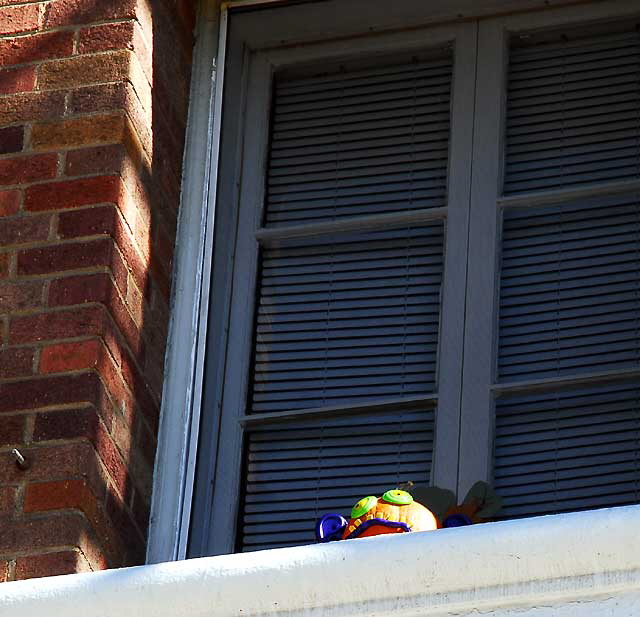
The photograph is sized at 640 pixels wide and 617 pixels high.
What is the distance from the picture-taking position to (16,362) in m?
3.92

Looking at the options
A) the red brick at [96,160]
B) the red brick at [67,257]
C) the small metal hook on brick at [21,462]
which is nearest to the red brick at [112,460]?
the small metal hook on brick at [21,462]

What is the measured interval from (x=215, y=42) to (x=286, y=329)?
772 mm

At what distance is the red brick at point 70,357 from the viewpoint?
3877 mm

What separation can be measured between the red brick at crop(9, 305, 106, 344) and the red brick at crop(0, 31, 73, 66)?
65 centimetres

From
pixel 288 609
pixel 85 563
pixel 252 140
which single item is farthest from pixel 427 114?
pixel 288 609

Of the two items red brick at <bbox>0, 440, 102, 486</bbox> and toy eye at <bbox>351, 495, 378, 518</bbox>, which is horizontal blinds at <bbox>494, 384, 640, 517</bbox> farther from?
red brick at <bbox>0, 440, 102, 486</bbox>

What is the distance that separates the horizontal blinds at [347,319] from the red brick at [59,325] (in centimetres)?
46

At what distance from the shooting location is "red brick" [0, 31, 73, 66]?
4.29m

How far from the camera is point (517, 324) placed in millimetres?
4176

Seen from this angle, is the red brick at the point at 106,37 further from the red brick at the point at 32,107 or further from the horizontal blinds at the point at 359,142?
the horizontal blinds at the point at 359,142

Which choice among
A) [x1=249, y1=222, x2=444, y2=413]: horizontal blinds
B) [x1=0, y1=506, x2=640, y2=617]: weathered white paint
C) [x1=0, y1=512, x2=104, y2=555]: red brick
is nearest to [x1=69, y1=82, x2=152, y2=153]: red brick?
[x1=249, y1=222, x2=444, y2=413]: horizontal blinds

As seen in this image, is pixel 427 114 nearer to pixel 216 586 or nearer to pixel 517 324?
pixel 517 324

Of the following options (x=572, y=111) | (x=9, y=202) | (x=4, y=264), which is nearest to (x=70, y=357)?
(x=4, y=264)

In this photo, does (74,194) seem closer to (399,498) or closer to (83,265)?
(83,265)
